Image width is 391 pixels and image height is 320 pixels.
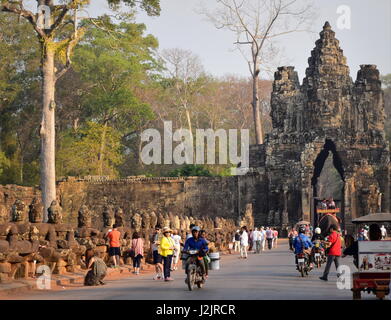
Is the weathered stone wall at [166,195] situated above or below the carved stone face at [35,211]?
above

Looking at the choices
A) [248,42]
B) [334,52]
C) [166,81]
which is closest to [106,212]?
[334,52]

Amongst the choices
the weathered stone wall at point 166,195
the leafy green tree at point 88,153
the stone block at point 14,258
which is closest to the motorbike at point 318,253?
the stone block at point 14,258

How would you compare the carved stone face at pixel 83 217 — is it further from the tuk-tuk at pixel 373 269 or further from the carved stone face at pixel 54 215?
the tuk-tuk at pixel 373 269

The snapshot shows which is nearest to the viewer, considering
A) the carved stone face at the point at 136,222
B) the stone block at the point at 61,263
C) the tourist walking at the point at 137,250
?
the stone block at the point at 61,263

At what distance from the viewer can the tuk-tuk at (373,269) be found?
15.7 metres

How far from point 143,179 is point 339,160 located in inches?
532

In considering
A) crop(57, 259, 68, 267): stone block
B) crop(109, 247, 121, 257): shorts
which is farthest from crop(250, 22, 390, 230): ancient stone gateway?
crop(57, 259, 68, 267): stone block

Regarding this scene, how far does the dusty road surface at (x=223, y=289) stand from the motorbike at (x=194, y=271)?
9.1 inches

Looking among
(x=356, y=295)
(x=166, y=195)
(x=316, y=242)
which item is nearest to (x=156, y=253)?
(x=316, y=242)

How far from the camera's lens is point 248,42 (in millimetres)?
66375

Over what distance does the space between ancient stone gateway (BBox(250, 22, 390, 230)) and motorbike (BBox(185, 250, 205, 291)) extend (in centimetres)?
3660

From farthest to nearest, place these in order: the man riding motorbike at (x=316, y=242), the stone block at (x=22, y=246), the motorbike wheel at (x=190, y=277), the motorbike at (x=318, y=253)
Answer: the motorbike at (x=318, y=253), the man riding motorbike at (x=316, y=242), the stone block at (x=22, y=246), the motorbike wheel at (x=190, y=277)
